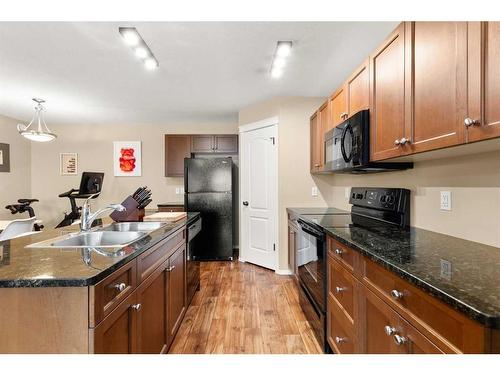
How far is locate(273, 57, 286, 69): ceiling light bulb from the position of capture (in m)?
2.31

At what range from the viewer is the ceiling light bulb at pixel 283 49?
2.05 meters

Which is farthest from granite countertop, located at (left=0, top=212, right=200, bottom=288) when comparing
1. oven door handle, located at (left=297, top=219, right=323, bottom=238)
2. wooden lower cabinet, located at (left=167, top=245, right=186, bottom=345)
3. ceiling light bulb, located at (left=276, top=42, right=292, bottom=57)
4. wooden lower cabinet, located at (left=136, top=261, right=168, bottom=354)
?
ceiling light bulb, located at (left=276, top=42, right=292, bottom=57)

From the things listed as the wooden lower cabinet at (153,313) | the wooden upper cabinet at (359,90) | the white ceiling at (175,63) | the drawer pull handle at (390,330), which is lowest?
the wooden lower cabinet at (153,313)

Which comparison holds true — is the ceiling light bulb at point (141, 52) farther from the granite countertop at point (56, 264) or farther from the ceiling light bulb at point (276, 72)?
the granite countertop at point (56, 264)

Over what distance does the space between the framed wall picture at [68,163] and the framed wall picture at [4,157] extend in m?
0.72

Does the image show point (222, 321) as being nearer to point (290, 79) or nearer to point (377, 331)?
point (377, 331)

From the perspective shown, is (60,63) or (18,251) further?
(60,63)

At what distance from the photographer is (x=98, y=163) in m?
4.80

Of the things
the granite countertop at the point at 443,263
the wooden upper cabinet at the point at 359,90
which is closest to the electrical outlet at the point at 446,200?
the granite countertop at the point at 443,263

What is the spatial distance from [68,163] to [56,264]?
4835 mm
